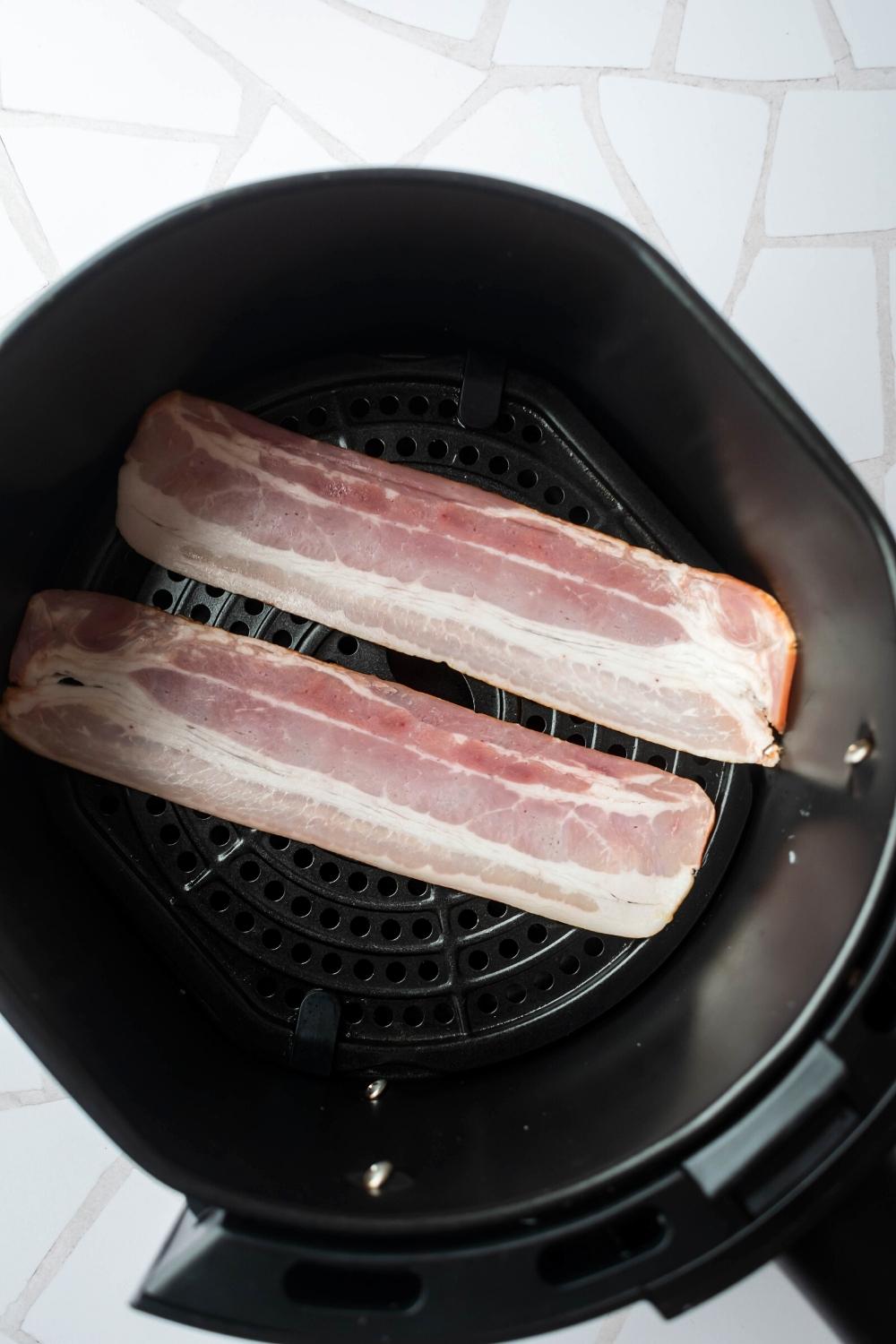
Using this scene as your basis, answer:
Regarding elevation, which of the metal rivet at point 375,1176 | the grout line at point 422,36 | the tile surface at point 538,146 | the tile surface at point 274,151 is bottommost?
the metal rivet at point 375,1176

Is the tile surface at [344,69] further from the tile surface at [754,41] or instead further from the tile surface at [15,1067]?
the tile surface at [15,1067]

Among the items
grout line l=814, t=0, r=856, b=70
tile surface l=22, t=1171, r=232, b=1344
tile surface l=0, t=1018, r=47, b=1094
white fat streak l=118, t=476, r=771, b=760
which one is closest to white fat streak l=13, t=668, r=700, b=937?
→ white fat streak l=118, t=476, r=771, b=760

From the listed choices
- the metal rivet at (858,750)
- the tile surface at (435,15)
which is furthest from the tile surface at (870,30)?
the metal rivet at (858,750)

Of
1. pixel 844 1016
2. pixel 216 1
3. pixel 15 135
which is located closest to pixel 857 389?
pixel 844 1016

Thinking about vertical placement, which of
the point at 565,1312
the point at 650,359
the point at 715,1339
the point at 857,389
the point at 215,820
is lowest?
the point at 715,1339

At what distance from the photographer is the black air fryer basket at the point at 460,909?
0.62 meters

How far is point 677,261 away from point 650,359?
263 mm

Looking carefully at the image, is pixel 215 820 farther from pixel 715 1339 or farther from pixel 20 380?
pixel 715 1339

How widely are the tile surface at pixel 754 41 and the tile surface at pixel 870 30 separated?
0.09ft

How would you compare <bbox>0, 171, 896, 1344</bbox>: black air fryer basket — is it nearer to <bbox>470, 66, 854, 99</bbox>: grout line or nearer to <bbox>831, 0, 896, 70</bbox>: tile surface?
<bbox>470, 66, 854, 99</bbox>: grout line

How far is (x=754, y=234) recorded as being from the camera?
0.97 metres

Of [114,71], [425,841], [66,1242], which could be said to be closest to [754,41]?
[114,71]

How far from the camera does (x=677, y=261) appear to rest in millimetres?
961

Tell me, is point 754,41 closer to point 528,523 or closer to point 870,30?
point 870,30
